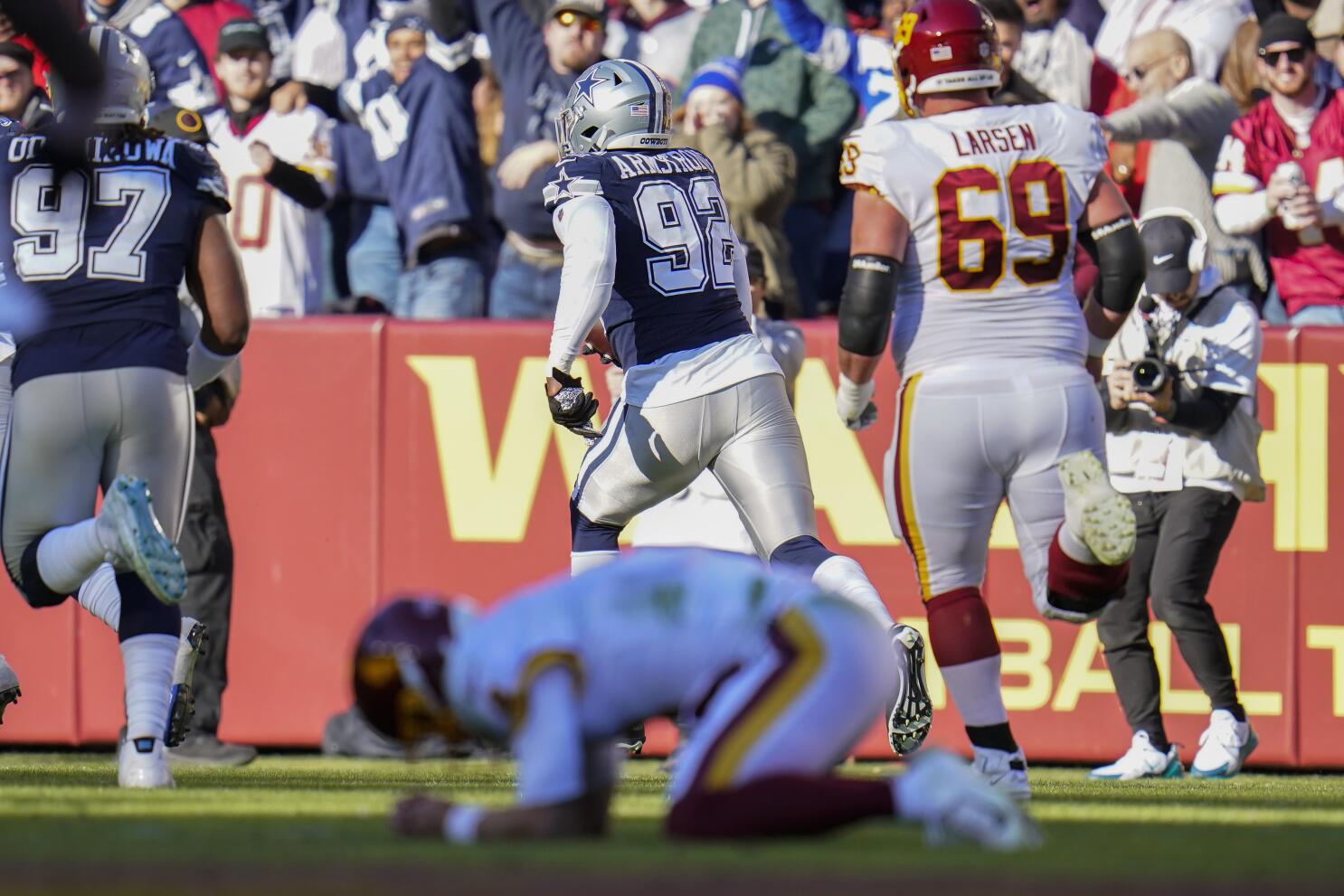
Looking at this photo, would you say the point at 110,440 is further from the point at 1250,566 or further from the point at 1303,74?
the point at 1303,74

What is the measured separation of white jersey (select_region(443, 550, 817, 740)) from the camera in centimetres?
408

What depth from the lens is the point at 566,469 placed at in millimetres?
9781

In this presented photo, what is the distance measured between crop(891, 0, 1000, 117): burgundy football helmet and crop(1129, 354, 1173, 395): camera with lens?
1877 millimetres

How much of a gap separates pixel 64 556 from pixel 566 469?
400 cm

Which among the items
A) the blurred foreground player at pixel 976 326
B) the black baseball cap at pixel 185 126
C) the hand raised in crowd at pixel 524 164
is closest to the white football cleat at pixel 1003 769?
the blurred foreground player at pixel 976 326

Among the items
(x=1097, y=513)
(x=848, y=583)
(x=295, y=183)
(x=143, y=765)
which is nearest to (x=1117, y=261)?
(x=1097, y=513)

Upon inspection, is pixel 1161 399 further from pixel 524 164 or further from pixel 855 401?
pixel 524 164

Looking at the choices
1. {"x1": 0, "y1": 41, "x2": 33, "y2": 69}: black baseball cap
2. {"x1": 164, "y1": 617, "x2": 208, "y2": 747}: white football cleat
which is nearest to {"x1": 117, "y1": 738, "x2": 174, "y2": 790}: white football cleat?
{"x1": 164, "y1": 617, "x2": 208, "y2": 747}: white football cleat

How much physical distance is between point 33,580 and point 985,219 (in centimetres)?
290

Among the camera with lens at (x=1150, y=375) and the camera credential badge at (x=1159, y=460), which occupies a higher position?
the camera with lens at (x=1150, y=375)

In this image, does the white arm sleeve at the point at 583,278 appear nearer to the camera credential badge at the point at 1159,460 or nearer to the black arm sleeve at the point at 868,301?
the black arm sleeve at the point at 868,301

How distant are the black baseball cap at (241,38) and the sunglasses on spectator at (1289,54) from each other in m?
4.83

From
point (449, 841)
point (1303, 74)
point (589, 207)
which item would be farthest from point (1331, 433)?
point (449, 841)

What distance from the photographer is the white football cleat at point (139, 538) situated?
5691mm
